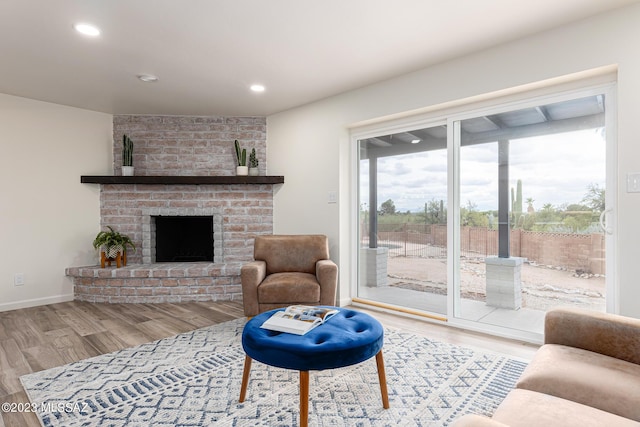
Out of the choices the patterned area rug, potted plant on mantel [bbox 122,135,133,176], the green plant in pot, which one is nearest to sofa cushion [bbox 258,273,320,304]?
the patterned area rug

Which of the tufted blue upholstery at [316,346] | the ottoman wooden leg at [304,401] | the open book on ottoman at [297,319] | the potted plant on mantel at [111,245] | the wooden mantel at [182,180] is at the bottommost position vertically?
the ottoman wooden leg at [304,401]

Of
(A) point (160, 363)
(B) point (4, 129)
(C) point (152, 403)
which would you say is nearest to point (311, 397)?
(C) point (152, 403)

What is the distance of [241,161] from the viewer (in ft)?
15.3

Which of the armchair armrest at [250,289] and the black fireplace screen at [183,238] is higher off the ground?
the black fireplace screen at [183,238]

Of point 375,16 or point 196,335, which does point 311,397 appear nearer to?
point 196,335

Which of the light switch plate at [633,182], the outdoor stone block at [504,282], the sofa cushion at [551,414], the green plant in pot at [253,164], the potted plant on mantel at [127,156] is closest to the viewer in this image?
the sofa cushion at [551,414]

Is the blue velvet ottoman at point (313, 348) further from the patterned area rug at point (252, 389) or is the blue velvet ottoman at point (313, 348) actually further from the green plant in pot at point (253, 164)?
the green plant in pot at point (253, 164)

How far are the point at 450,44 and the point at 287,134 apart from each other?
7.50 ft

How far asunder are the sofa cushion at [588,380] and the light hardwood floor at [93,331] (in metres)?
1.21

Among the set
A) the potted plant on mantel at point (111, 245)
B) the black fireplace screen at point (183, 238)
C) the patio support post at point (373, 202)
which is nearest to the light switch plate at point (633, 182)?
the patio support post at point (373, 202)

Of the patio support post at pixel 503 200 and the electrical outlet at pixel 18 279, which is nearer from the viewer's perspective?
the patio support post at pixel 503 200

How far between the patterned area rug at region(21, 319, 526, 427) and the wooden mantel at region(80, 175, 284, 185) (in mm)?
2284

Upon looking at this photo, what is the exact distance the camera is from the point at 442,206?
11.1 ft

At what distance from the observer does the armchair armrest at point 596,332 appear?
59.1 inches
